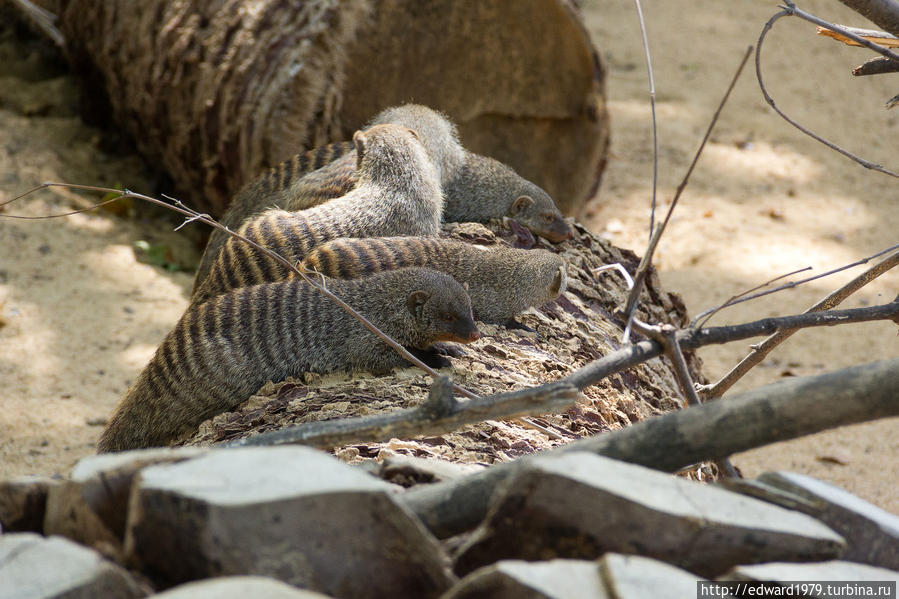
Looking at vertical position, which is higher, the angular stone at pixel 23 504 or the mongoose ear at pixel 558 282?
the angular stone at pixel 23 504

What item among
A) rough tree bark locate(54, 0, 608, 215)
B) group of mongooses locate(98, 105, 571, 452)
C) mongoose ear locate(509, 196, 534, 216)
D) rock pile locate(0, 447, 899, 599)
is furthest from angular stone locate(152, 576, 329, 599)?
rough tree bark locate(54, 0, 608, 215)

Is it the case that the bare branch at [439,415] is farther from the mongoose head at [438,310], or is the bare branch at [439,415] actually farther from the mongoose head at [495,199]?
the mongoose head at [495,199]

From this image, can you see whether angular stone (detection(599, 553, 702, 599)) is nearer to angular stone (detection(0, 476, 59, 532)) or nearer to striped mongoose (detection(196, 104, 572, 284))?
angular stone (detection(0, 476, 59, 532))

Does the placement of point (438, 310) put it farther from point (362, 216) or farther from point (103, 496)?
point (103, 496)

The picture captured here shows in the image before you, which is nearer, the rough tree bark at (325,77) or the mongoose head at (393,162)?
the mongoose head at (393,162)

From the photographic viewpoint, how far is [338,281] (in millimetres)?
2330

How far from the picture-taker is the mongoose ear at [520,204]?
337 cm

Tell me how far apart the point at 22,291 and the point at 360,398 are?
2.26 meters

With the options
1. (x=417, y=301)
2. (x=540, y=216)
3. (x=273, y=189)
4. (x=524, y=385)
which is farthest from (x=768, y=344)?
(x=273, y=189)

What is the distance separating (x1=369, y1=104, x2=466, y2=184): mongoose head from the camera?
3.25 m

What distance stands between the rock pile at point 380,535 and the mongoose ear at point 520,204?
2377 mm

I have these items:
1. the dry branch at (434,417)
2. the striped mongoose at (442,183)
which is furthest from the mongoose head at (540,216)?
the dry branch at (434,417)

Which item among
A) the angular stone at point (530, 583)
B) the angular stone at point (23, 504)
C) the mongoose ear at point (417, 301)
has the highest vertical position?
the angular stone at point (530, 583)

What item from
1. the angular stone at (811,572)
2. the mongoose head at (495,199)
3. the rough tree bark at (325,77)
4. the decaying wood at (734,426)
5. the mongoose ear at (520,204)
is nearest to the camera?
the angular stone at (811,572)
